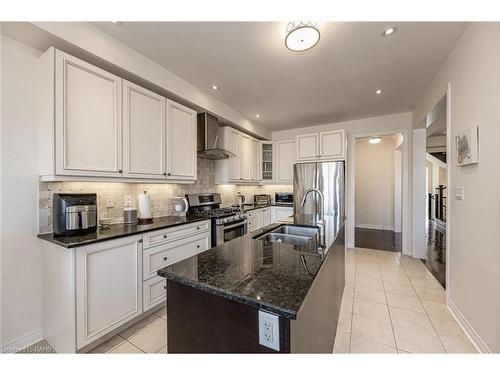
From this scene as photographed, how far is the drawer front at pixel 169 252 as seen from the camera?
1964 mm

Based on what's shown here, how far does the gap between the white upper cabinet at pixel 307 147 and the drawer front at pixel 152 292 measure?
10.8 ft

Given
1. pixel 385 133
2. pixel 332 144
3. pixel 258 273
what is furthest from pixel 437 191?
pixel 258 273

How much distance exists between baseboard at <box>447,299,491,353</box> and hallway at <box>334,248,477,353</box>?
37 millimetres

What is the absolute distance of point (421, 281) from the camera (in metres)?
2.76

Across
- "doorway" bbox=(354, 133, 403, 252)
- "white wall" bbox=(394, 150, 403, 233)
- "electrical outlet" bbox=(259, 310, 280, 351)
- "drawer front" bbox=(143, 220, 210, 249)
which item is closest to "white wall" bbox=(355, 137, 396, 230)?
"doorway" bbox=(354, 133, 403, 252)

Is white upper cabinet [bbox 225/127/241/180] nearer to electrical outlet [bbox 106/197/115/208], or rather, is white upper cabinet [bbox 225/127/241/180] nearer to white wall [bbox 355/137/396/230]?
electrical outlet [bbox 106/197/115/208]

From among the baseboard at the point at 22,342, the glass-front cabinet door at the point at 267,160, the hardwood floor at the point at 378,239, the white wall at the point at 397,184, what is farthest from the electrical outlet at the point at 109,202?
the white wall at the point at 397,184

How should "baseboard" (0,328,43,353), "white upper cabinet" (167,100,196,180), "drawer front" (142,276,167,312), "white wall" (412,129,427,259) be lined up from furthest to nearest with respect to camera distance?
"white wall" (412,129,427,259)
"white upper cabinet" (167,100,196,180)
"drawer front" (142,276,167,312)
"baseboard" (0,328,43,353)

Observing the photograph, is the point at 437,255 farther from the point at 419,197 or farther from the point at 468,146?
the point at 468,146

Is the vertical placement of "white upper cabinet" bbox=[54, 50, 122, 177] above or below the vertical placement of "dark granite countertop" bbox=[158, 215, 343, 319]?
above

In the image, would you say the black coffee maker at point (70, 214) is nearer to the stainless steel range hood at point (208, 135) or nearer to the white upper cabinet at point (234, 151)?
the stainless steel range hood at point (208, 135)

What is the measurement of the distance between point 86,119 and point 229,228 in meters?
2.04

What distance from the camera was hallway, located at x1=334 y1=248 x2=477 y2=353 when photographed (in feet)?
5.44

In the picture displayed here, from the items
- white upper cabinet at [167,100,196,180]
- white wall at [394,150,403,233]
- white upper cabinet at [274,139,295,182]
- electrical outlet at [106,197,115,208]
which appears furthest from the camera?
white wall at [394,150,403,233]
